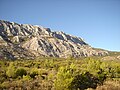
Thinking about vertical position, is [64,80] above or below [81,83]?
above

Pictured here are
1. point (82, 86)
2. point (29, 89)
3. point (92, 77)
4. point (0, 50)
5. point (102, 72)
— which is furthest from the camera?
point (0, 50)

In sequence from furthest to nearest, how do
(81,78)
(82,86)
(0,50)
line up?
(0,50) → (81,78) → (82,86)

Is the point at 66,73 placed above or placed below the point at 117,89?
above

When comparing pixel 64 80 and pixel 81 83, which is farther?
pixel 81 83

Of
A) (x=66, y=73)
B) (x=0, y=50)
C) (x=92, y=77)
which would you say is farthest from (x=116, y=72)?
(x=0, y=50)

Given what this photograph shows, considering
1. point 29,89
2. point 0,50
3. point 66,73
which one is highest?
point 0,50

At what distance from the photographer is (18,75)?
139 ft

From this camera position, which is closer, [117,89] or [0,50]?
[117,89]

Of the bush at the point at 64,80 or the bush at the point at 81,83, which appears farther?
the bush at the point at 81,83

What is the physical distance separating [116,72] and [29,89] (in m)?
22.7

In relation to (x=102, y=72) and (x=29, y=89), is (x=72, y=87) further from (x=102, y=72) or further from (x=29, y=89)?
(x=102, y=72)

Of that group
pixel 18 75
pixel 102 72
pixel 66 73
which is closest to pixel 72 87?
pixel 66 73

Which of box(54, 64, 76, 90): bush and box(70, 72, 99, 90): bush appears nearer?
box(54, 64, 76, 90): bush

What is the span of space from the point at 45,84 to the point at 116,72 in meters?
18.8
